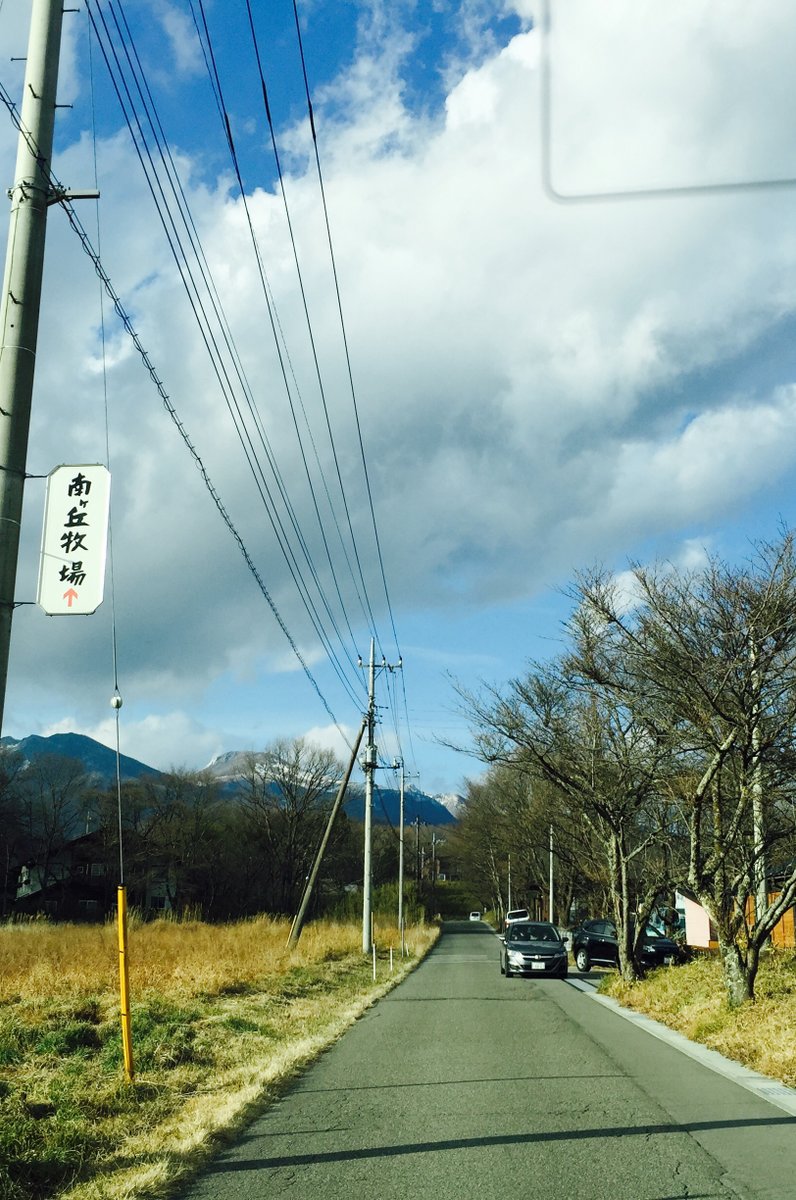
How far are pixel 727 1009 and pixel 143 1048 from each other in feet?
27.5

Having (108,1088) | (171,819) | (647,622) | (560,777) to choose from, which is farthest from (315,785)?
(108,1088)

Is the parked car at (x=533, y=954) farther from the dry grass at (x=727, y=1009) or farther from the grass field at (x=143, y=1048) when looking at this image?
the dry grass at (x=727, y=1009)

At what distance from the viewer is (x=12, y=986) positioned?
16.8 metres

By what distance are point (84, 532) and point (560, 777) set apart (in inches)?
632

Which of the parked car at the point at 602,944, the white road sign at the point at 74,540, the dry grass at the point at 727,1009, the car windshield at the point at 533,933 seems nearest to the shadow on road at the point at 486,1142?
the dry grass at the point at 727,1009

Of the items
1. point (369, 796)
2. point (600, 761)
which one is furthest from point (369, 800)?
point (600, 761)

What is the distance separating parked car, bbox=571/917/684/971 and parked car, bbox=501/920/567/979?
99.3 inches

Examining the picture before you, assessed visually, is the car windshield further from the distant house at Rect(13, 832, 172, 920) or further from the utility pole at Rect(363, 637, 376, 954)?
the distant house at Rect(13, 832, 172, 920)

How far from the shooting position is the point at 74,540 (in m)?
7.03

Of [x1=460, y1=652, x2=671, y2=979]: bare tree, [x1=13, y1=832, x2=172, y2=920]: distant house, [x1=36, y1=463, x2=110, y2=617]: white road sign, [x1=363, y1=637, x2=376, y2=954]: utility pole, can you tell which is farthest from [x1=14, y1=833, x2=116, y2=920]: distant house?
[x1=36, y1=463, x2=110, y2=617]: white road sign

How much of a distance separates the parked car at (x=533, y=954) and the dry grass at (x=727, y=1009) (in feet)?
16.9

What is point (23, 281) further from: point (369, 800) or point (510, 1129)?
point (369, 800)

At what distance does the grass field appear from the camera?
6766mm

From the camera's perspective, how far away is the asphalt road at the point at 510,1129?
20.7ft
